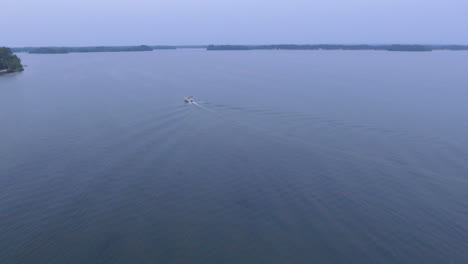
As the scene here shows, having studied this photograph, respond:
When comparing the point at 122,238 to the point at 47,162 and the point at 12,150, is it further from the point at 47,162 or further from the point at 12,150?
the point at 12,150

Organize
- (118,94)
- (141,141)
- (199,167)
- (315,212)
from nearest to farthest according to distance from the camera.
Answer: (315,212)
(199,167)
(141,141)
(118,94)

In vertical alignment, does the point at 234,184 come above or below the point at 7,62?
above

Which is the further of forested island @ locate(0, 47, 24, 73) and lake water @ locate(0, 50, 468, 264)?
forested island @ locate(0, 47, 24, 73)

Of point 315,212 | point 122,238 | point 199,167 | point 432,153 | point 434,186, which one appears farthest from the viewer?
point 432,153

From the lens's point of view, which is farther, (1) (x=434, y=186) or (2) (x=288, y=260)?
(1) (x=434, y=186)

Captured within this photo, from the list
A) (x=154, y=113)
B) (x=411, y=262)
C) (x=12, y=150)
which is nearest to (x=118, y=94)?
(x=154, y=113)

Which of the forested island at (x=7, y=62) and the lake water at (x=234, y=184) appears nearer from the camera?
the lake water at (x=234, y=184)

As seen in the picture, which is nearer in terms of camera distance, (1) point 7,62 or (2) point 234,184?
(2) point 234,184
